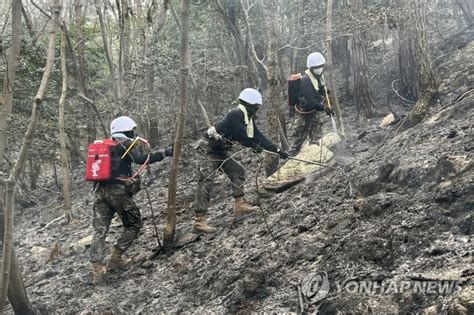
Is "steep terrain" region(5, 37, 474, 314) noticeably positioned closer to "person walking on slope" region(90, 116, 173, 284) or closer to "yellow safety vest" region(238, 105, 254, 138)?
"person walking on slope" region(90, 116, 173, 284)

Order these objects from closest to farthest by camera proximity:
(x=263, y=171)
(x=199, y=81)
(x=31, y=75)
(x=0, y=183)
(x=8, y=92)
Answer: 1. (x=8, y=92)
2. (x=0, y=183)
3. (x=263, y=171)
4. (x=31, y=75)
5. (x=199, y=81)

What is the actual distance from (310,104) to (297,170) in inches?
46.8

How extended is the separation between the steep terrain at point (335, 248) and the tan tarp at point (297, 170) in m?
0.18

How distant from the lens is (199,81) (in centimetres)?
1394

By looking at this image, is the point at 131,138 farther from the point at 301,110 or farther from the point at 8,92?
the point at 301,110

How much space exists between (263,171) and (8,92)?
4922 millimetres

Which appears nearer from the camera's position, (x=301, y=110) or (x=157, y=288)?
(x=157, y=288)

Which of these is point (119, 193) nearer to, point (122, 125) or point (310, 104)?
point (122, 125)

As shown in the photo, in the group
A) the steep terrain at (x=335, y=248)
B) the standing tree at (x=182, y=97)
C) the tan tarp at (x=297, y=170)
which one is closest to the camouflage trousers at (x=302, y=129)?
the tan tarp at (x=297, y=170)

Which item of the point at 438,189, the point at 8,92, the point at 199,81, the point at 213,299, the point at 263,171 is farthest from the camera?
the point at 199,81

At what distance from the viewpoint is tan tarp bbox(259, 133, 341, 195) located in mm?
7543

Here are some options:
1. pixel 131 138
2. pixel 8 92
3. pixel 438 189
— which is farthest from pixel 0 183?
pixel 438 189

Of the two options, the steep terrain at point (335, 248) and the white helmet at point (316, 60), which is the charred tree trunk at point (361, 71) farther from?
the white helmet at point (316, 60)

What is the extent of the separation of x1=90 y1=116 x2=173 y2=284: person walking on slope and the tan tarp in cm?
203
